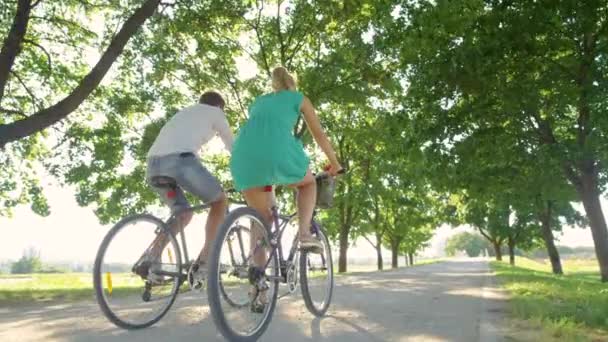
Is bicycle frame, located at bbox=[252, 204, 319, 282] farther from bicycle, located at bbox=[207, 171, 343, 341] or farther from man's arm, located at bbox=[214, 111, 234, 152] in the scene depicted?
man's arm, located at bbox=[214, 111, 234, 152]

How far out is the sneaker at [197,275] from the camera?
4.26 metres

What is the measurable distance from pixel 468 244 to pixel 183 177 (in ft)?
533

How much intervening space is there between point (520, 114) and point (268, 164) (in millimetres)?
12513

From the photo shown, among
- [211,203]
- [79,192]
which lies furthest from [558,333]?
[79,192]

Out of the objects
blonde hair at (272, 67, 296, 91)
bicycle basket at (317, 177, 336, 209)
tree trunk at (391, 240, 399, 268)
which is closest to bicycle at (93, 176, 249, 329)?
bicycle basket at (317, 177, 336, 209)

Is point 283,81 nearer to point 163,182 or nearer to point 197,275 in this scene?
point 163,182

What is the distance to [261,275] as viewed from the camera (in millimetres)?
4066

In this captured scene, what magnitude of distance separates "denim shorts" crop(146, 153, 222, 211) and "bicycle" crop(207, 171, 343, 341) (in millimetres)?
418

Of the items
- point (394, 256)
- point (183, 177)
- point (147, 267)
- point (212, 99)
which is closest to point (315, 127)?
point (212, 99)

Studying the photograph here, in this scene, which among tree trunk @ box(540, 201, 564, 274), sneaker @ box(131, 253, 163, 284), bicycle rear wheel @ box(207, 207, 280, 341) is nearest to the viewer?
bicycle rear wheel @ box(207, 207, 280, 341)

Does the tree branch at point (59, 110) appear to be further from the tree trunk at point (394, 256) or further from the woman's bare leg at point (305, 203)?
the tree trunk at point (394, 256)

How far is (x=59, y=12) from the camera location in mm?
17078

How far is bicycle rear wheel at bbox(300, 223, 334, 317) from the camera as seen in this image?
483 centimetres

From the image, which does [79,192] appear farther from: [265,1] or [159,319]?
[159,319]
